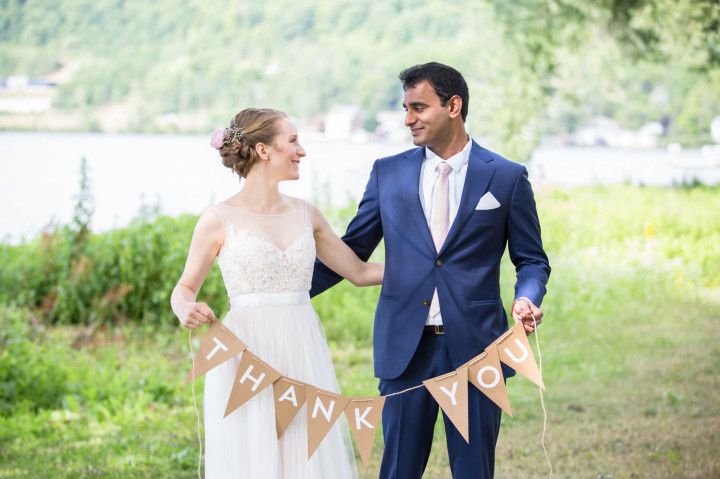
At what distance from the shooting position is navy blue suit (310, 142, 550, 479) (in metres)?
3.77

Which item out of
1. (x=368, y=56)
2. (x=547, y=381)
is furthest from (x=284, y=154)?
(x=368, y=56)

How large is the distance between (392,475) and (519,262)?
36.7 inches

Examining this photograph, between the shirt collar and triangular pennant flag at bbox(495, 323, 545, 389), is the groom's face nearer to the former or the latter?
the shirt collar

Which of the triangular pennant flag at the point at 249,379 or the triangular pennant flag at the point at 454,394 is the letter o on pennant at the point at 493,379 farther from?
the triangular pennant flag at the point at 249,379

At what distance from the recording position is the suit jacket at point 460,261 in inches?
148

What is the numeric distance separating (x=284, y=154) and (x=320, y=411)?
981 mm

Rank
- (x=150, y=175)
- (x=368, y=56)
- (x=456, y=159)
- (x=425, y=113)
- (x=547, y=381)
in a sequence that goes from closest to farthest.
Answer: (x=425, y=113) → (x=456, y=159) → (x=547, y=381) → (x=150, y=175) → (x=368, y=56)

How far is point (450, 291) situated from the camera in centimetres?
376

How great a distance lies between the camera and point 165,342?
9328mm

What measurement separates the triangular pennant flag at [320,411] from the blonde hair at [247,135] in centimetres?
90

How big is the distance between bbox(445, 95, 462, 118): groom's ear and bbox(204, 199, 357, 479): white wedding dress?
73 cm

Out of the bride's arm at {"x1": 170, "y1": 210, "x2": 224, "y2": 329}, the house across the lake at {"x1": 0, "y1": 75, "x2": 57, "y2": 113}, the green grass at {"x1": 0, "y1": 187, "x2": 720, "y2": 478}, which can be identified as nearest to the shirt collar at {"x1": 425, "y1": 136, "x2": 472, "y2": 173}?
the bride's arm at {"x1": 170, "y1": 210, "x2": 224, "y2": 329}

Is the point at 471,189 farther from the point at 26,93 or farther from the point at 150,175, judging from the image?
the point at 26,93

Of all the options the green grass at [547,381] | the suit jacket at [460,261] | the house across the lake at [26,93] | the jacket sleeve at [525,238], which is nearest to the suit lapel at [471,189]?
the suit jacket at [460,261]
